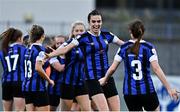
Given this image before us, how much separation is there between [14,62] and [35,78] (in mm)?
1409

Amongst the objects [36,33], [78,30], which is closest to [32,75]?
[36,33]

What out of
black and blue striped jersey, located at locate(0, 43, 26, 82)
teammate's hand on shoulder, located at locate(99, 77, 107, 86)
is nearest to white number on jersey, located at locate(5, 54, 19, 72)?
black and blue striped jersey, located at locate(0, 43, 26, 82)

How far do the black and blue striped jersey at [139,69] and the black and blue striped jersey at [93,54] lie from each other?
3.96 ft

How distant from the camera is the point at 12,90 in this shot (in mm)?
14219

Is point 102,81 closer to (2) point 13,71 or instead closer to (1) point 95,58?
(1) point 95,58

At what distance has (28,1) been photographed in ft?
126

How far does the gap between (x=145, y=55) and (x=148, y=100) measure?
0.70m

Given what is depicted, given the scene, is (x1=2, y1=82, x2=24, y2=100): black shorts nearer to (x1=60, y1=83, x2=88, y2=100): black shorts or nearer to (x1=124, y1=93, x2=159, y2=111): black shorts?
(x1=60, y1=83, x2=88, y2=100): black shorts

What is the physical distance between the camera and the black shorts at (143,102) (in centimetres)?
1173

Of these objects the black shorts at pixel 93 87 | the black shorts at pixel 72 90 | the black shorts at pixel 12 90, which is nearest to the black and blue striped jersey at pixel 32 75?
the black shorts at pixel 72 90

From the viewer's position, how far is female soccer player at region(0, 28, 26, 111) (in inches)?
547

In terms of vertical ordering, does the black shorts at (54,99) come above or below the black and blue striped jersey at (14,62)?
below

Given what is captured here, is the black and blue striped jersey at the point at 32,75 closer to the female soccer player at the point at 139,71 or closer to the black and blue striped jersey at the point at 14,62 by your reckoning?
the black and blue striped jersey at the point at 14,62

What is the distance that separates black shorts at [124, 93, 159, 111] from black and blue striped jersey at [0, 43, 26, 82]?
295 cm
